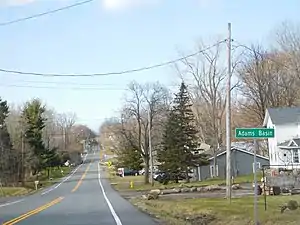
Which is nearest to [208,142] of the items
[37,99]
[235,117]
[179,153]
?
[235,117]

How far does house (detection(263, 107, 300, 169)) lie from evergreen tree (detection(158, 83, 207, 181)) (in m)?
9.00

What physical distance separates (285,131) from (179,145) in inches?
466

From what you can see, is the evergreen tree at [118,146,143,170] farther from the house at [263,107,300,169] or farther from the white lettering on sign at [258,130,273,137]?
the white lettering on sign at [258,130,273,137]

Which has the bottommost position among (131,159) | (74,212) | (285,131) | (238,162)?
(74,212)

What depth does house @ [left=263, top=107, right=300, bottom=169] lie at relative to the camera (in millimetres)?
58594

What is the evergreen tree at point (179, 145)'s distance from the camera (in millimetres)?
65312

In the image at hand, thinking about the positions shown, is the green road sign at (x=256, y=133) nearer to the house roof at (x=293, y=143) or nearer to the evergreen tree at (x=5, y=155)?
the house roof at (x=293, y=143)

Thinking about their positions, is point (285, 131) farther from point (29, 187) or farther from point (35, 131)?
point (35, 131)

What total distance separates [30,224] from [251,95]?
54.0 m

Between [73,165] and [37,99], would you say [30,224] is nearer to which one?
[37,99]

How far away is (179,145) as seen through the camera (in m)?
65.6

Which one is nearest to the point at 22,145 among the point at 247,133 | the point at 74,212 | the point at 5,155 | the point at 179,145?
the point at 5,155

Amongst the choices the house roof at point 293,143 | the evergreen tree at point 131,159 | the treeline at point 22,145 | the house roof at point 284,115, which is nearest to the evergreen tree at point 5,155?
the treeline at point 22,145

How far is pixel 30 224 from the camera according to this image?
19703 millimetres
